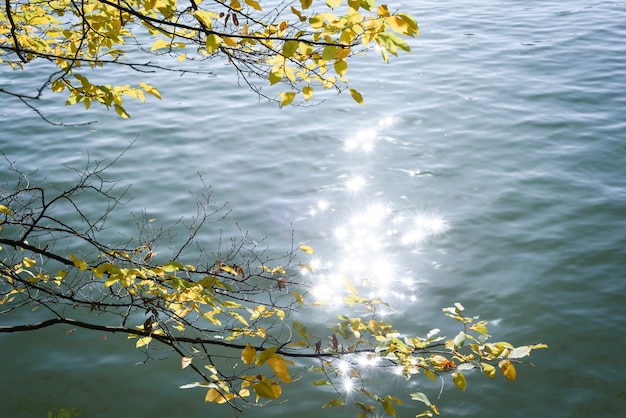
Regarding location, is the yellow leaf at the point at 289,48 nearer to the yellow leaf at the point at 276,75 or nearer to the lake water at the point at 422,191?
the yellow leaf at the point at 276,75

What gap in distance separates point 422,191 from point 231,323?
11.3 feet

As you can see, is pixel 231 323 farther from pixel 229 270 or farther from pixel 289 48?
pixel 289 48

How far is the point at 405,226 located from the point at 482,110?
3908 mm

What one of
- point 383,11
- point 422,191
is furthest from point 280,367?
point 422,191

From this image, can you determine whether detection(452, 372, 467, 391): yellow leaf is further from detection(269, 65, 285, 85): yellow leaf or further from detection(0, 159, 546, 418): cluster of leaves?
detection(269, 65, 285, 85): yellow leaf

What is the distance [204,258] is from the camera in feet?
22.5

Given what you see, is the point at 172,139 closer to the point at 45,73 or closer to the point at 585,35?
the point at 45,73

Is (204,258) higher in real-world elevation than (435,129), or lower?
lower

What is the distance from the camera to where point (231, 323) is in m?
6.06

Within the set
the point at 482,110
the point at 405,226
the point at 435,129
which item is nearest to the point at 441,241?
the point at 405,226

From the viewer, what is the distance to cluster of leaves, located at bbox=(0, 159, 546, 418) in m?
3.36

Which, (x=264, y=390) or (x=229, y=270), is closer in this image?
(x=264, y=390)

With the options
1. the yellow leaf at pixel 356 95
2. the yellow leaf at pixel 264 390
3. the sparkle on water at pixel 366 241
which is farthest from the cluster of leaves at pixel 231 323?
the yellow leaf at pixel 356 95

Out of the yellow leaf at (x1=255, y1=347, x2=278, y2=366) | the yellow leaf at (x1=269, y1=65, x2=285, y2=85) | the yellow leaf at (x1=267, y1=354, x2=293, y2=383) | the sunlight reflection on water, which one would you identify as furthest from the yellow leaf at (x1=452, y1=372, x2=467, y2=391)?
the sunlight reflection on water
